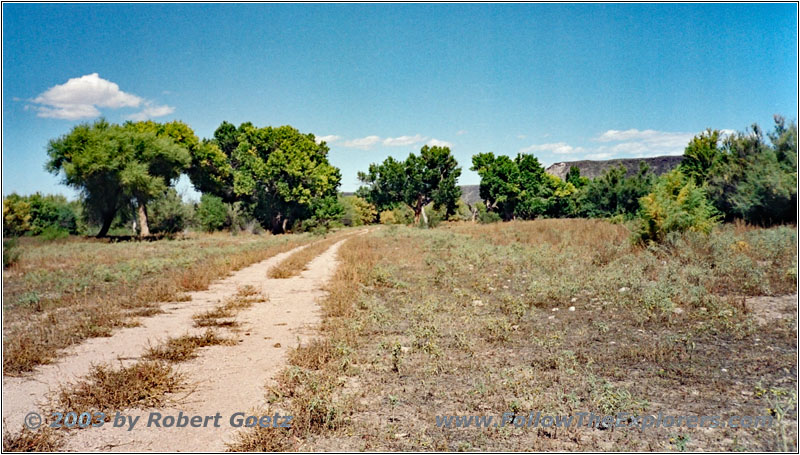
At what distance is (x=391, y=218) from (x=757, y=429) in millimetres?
72339

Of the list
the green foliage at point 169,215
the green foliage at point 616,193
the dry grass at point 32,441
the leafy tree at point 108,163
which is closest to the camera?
the dry grass at point 32,441

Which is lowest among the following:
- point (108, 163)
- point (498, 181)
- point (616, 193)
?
point (616, 193)

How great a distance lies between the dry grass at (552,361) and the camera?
11.2 ft

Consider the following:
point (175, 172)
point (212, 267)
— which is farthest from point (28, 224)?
point (212, 267)

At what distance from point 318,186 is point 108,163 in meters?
20.2

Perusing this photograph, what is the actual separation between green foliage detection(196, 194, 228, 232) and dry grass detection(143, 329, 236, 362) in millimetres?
39356

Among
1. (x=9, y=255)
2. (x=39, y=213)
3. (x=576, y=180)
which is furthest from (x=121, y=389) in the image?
(x=576, y=180)

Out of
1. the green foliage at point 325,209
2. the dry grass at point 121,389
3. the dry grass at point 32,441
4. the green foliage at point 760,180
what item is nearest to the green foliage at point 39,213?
the green foliage at point 325,209

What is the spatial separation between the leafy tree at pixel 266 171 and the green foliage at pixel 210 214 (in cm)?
229

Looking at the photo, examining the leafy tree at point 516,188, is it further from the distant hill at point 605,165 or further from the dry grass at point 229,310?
the dry grass at point 229,310

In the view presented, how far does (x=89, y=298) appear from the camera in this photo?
927cm

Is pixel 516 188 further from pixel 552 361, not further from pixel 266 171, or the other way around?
pixel 552 361

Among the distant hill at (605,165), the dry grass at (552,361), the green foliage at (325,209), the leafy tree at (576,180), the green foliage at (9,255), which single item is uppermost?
the distant hill at (605,165)

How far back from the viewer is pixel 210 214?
43.0m
